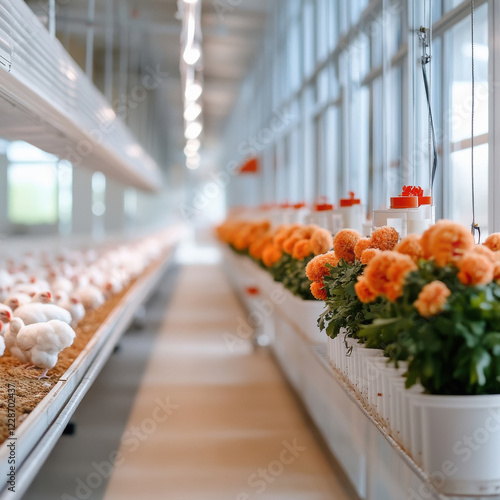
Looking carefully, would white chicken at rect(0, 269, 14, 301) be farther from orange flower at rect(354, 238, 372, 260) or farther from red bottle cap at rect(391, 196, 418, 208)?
red bottle cap at rect(391, 196, 418, 208)

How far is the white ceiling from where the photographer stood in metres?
6.76

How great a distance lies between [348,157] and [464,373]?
4.77 meters

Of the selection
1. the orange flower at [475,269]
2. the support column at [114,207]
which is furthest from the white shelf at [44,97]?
the support column at [114,207]

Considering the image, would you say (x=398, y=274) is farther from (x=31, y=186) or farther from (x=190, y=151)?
(x=190, y=151)

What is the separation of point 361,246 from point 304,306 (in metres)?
1.11

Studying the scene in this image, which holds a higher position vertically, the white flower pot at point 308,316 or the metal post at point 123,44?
the metal post at point 123,44

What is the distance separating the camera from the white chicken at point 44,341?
8.70ft

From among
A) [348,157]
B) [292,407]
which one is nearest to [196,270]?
[348,157]

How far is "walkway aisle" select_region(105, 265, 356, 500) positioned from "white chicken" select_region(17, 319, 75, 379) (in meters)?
0.77

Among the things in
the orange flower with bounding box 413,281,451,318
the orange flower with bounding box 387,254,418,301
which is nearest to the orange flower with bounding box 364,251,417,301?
the orange flower with bounding box 387,254,418,301

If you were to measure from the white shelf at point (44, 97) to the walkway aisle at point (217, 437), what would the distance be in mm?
1940

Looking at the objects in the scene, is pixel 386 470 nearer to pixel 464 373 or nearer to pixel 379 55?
pixel 464 373

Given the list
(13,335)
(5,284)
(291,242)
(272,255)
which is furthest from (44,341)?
(272,255)

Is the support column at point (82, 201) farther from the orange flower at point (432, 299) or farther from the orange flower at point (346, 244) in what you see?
the orange flower at point (432, 299)
